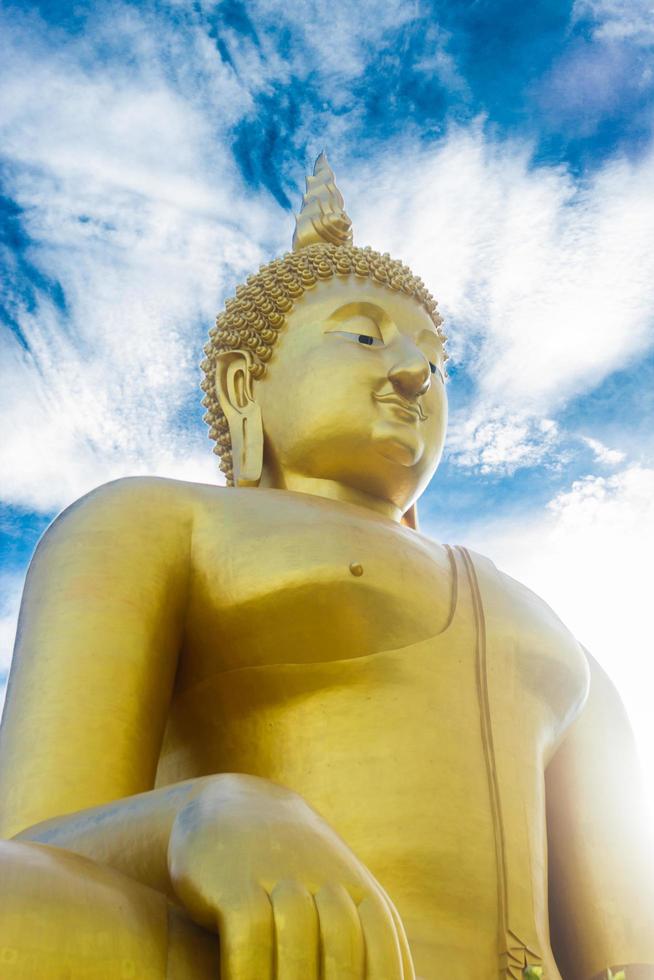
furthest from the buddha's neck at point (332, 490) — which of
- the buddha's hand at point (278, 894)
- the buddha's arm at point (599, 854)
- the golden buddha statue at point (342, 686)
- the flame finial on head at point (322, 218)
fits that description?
the buddha's hand at point (278, 894)

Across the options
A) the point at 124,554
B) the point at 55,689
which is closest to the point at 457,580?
the point at 124,554

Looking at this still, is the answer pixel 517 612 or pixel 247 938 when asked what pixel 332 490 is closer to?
pixel 517 612

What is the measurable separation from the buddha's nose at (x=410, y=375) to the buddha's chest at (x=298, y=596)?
0.71 m

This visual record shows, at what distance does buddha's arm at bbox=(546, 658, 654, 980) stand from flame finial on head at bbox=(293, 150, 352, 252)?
8.25 feet

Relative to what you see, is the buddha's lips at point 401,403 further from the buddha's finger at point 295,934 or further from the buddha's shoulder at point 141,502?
the buddha's finger at point 295,934

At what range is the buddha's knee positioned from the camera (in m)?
2.25

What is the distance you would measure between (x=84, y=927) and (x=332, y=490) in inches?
108

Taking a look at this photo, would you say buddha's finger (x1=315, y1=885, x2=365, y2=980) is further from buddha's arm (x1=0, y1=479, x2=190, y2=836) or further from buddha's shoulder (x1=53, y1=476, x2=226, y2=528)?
buddha's shoulder (x1=53, y1=476, x2=226, y2=528)

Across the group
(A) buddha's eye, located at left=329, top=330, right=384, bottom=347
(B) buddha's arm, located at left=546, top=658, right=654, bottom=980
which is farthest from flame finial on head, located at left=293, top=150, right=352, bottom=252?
(B) buddha's arm, located at left=546, top=658, right=654, bottom=980

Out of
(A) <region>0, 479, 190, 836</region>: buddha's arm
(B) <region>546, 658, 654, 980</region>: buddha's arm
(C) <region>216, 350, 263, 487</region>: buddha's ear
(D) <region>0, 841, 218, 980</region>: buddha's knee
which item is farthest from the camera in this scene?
(C) <region>216, 350, 263, 487</region>: buddha's ear

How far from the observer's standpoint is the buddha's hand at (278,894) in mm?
2295

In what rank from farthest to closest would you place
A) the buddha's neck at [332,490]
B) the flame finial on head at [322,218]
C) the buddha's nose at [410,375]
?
the flame finial on head at [322,218] → the buddha's neck at [332,490] → the buddha's nose at [410,375]

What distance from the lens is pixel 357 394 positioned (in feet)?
15.6

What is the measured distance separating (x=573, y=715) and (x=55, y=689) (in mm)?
1948
